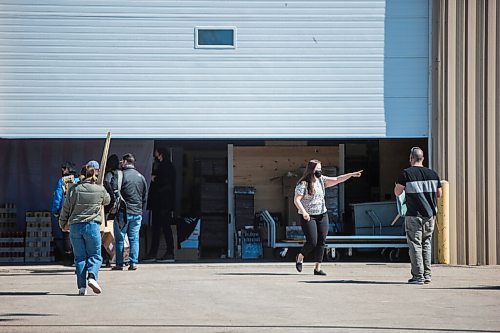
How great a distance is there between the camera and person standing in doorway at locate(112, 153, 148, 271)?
51.9ft

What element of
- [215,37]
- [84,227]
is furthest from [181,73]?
[84,227]

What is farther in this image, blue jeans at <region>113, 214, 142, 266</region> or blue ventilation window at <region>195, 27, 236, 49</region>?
blue ventilation window at <region>195, 27, 236, 49</region>

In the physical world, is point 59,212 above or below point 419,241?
above

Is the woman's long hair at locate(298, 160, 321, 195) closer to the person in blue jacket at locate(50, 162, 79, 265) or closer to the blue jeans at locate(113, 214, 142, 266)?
the blue jeans at locate(113, 214, 142, 266)

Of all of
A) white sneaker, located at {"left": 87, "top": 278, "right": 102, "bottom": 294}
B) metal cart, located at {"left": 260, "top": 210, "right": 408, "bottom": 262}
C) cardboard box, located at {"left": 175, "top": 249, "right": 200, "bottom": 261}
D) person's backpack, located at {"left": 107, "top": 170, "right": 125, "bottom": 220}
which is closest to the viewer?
white sneaker, located at {"left": 87, "top": 278, "right": 102, "bottom": 294}

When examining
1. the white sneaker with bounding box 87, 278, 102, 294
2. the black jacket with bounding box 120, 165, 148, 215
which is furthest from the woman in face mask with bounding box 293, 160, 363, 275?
the white sneaker with bounding box 87, 278, 102, 294

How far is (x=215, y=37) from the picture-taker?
55.1 ft

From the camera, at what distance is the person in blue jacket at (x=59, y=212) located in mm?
16359

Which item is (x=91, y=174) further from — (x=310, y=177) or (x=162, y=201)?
(x=162, y=201)

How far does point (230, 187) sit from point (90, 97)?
13.9 feet

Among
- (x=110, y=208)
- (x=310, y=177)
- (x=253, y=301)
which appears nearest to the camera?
(x=253, y=301)

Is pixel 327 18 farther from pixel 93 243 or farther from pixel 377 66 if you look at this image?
pixel 93 243

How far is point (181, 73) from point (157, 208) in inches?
115

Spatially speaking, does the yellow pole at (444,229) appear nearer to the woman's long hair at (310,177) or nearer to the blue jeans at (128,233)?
the woman's long hair at (310,177)
